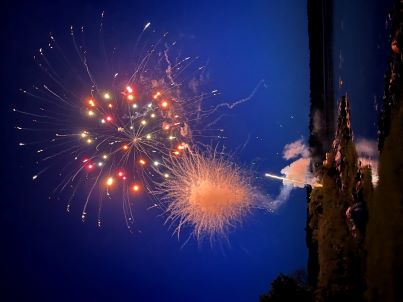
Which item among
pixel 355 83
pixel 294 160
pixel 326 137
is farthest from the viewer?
pixel 294 160

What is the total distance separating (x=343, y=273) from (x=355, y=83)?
3.98 m

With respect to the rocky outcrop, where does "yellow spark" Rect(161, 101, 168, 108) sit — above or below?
above

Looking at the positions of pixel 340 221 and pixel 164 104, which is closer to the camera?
pixel 340 221

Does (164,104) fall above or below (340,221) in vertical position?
above

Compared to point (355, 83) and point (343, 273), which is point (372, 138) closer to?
point (355, 83)

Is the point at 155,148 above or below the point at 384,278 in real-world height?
above

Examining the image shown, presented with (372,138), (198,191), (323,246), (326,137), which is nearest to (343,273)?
(323,246)

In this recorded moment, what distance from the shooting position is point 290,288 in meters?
8.59

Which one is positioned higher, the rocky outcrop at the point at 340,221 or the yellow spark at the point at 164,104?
the yellow spark at the point at 164,104

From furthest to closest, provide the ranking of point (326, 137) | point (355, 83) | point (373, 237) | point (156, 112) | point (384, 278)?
1. point (156, 112)
2. point (326, 137)
3. point (355, 83)
4. point (373, 237)
5. point (384, 278)

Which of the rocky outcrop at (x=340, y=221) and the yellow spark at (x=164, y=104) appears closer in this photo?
the rocky outcrop at (x=340, y=221)

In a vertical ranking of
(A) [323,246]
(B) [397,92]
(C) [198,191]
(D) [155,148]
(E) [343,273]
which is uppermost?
(D) [155,148]

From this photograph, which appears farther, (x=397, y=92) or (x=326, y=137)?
(x=326, y=137)

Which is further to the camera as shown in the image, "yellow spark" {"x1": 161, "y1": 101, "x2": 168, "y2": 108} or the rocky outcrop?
"yellow spark" {"x1": 161, "y1": 101, "x2": 168, "y2": 108}
